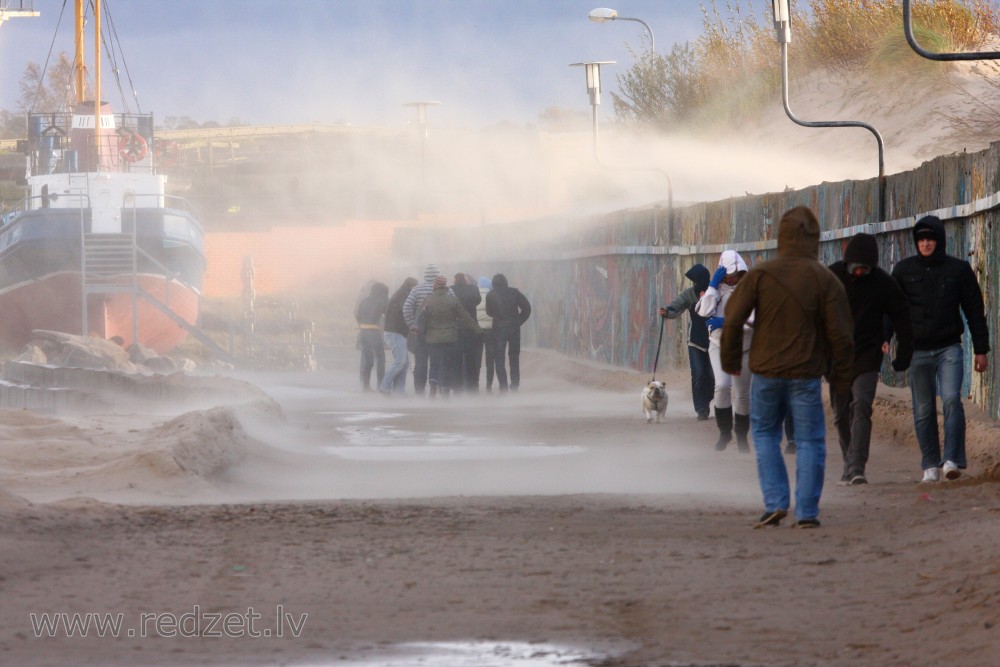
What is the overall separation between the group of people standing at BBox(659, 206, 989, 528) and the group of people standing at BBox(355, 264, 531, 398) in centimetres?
804

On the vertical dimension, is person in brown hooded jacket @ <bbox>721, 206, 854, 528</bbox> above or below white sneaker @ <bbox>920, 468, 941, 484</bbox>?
above

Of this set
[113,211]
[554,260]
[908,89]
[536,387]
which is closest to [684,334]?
[536,387]

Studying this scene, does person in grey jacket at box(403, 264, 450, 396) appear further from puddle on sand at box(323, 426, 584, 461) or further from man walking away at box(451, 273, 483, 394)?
puddle on sand at box(323, 426, 584, 461)

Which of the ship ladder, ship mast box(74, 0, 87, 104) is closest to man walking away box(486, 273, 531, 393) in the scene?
the ship ladder

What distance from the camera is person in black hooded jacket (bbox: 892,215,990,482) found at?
10672mm

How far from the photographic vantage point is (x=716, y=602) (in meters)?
6.84

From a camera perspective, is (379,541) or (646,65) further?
(646,65)

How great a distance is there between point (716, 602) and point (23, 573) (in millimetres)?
3322

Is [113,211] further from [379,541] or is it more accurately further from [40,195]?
[379,541]

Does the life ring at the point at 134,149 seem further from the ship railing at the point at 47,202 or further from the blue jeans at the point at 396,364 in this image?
the blue jeans at the point at 396,364

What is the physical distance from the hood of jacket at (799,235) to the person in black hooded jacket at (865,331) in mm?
1522

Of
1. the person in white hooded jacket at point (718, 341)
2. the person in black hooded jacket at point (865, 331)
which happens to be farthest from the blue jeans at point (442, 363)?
the person in black hooded jacket at point (865, 331)

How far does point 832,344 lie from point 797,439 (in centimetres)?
58

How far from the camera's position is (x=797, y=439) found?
908 centimetres
